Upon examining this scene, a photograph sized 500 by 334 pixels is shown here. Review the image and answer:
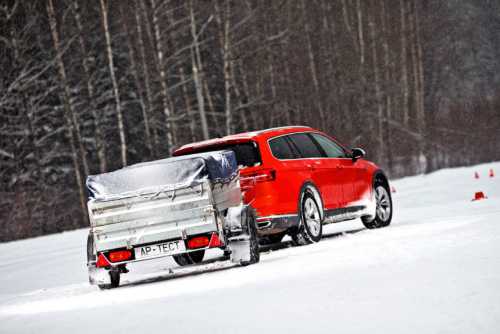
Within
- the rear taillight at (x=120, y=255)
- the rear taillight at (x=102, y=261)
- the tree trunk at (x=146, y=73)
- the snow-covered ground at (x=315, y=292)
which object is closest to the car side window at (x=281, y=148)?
the snow-covered ground at (x=315, y=292)

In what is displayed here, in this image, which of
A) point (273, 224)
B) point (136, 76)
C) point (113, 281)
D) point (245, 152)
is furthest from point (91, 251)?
point (136, 76)

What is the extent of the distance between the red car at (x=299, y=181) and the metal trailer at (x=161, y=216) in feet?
4.43

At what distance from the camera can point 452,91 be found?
66000 mm

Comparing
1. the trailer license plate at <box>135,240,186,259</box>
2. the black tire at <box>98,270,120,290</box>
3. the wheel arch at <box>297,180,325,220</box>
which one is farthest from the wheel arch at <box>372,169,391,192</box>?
the black tire at <box>98,270,120,290</box>

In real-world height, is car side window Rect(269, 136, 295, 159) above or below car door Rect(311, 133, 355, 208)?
above

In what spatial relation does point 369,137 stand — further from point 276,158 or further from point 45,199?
point 276,158

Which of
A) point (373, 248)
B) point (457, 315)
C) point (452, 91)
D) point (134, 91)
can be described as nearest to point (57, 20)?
point (134, 91)

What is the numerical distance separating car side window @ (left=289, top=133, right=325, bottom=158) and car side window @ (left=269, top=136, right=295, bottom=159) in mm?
283

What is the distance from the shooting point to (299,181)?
13016mm

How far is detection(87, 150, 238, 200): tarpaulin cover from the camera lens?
35.5 ft

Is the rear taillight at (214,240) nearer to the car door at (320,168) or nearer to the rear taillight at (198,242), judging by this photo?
the rear taillight at (198,242)

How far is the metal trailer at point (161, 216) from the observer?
35.3 feet

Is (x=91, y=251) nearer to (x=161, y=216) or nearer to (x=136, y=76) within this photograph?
(x=161, y=216)

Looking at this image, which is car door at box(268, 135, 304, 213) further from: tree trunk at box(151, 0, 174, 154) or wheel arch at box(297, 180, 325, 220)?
tree trunk at box(151, 0, 174, 154)
